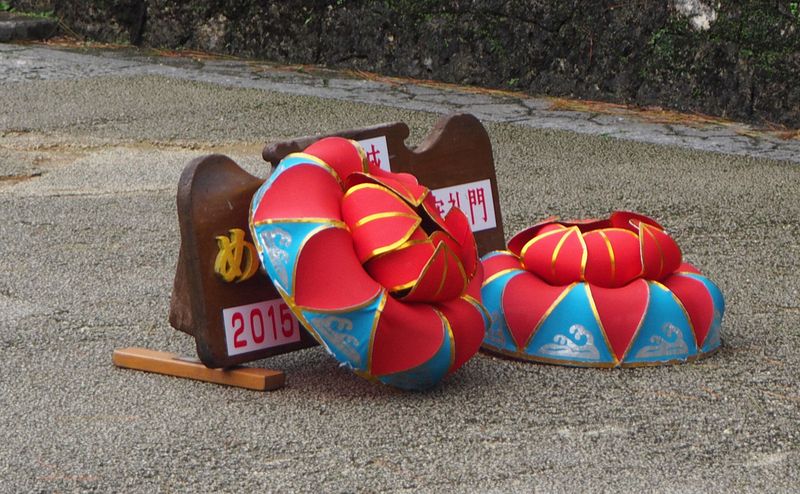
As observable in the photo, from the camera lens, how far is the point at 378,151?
3.36 m

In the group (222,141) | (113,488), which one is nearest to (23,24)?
(222,141)

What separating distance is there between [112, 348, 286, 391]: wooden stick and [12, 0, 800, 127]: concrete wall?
166 inches

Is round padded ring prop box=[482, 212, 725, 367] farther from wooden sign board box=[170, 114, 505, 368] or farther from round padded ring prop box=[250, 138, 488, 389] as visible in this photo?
wooden sign board box=[170, 114, 505, 368]

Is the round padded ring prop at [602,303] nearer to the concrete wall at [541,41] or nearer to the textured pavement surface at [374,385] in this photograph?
the textured pavement surface at [374,385]

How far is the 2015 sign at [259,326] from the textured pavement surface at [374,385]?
0.11 m

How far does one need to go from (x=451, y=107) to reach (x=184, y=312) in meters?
3.89

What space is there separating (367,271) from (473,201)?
0.86 meters

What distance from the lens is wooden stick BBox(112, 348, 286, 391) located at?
9.66 feet

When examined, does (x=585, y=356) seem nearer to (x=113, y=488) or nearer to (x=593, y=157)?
(x=113, y=488)

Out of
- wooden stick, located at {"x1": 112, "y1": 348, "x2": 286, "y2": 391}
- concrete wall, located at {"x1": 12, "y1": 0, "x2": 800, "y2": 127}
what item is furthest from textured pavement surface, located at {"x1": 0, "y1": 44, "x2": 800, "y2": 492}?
concrete wall, located at {"x1": 12, "y1": 0, "x2": 800, "y2": 127}

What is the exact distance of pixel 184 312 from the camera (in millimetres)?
3014

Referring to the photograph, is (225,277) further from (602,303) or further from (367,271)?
(602,303)

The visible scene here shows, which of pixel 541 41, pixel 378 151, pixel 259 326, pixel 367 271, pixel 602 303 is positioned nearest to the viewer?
pixel 367 271

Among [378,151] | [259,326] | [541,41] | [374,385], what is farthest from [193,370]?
[541,41]
